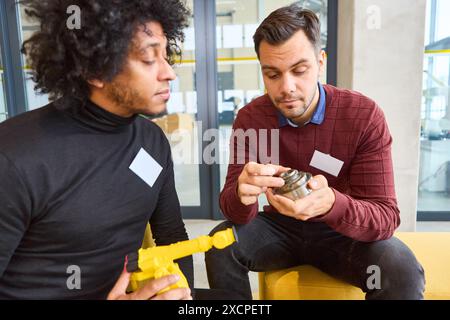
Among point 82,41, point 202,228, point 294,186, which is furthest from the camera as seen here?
point 202,228

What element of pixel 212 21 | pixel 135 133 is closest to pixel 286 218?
pixel 135 133

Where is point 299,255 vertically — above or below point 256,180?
below

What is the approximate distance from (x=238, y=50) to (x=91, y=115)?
2438 millimetres

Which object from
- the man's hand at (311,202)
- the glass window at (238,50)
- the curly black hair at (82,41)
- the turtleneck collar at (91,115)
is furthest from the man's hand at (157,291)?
the glass window at (238,50)

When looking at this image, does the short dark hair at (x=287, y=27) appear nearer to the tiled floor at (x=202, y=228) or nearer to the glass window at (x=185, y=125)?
the tiled floor at (x=202, y=228)

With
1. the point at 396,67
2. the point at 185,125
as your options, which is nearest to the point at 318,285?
the point at 396,67

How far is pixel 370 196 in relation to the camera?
123cm

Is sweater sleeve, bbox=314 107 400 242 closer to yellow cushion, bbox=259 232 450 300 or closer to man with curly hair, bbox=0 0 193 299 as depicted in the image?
yellow cushion, bbox=259 232 450 300

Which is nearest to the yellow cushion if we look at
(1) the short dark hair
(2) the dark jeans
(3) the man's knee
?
(2) the dark jeans

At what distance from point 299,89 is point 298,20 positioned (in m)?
0.25

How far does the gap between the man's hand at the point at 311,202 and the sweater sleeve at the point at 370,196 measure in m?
0.04

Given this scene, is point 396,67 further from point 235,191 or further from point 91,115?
point 91,115

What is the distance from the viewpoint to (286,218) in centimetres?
137

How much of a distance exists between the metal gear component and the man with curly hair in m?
0.35
